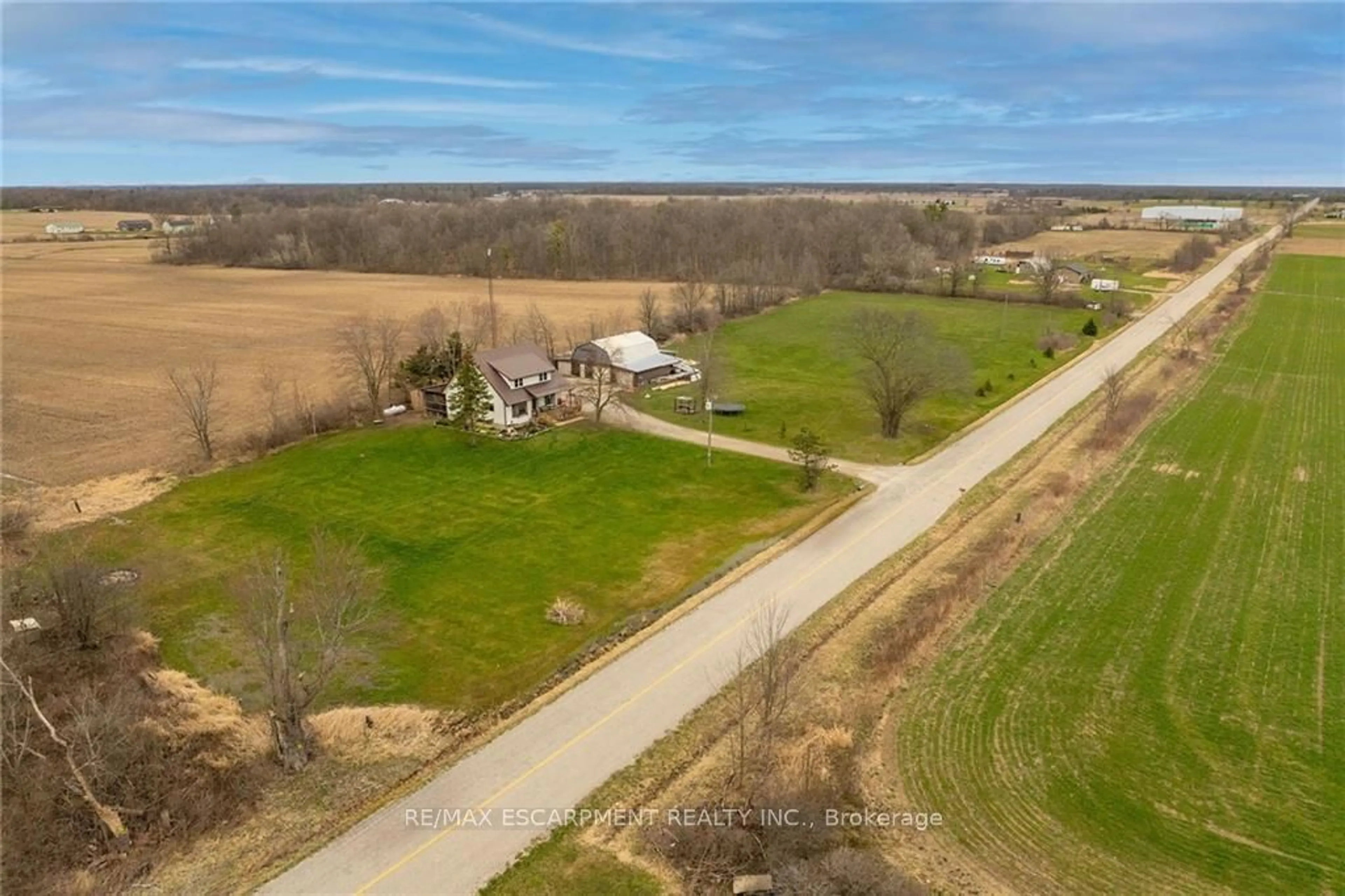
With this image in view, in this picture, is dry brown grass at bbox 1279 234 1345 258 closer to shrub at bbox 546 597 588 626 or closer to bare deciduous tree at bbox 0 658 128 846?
shrub at bbox 546 597 588 626

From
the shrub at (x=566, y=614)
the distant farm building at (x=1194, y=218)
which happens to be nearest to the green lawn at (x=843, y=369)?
the shrub at (x=566, y=614)

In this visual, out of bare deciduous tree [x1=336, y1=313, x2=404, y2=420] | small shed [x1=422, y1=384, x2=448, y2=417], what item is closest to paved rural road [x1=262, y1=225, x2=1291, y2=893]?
small shed [x1=422, y1=384, x2=448, y2=417]

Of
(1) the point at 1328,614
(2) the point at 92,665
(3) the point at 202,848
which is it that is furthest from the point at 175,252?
(1) the point at 1328,614

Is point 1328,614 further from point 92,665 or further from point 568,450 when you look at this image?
point 92,665

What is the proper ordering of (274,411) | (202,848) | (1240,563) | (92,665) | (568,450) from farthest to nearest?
(274,411) → (568,450) → (1240,563) → (92,665) → (202,848)

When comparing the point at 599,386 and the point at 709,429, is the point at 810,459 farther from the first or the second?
the point at 599,386

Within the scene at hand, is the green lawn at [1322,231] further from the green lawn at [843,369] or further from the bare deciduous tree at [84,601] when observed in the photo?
the bare deciduous tree at [84,601]
